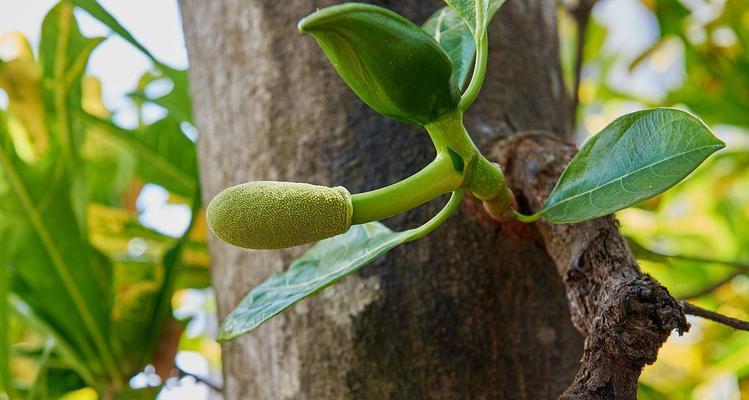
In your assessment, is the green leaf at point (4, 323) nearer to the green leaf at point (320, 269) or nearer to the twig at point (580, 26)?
the green leaf at point (320, 269)

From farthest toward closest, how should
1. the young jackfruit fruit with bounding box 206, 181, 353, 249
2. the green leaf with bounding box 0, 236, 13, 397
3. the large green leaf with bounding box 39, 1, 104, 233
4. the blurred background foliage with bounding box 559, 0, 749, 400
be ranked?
the blurred background foliage with bounding box 559, 0, 749, 400, the large green leaf with bounding box 39, 1, 104, 233, the green leaf with bounding box 0, 236, 13, 397, the young jackfruit fruit with bounding box 206, 181, 353, 249

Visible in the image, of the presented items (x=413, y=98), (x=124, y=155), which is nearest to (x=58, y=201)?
(x=124, y=155)

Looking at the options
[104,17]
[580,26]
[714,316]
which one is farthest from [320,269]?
[580,26]

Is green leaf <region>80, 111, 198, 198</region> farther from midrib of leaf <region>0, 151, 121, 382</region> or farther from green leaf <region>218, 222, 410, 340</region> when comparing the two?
green leaf <region>218, 222, 410, 340</region>

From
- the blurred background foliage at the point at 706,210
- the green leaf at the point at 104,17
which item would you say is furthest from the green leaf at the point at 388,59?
the blurred background foliage at the point at 706,210

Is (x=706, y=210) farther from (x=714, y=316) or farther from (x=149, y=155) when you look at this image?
(x=714, y=316)

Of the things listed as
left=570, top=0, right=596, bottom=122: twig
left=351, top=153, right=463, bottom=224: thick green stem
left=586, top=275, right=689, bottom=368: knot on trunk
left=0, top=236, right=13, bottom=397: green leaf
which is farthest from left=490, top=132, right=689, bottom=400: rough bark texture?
left=0, top=236, right=13, bottom=397: green leaf
